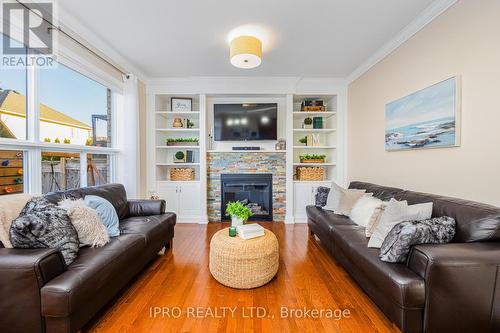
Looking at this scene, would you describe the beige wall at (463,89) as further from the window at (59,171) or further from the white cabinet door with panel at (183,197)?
the window at (59,171)

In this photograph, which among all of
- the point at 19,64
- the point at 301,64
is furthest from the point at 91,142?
the point at 301,64

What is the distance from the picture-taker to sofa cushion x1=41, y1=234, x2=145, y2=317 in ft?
4.08

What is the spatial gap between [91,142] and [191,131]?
1692 millimetres

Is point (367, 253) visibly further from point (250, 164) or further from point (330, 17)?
point (250, 164)

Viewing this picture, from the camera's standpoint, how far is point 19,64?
1.99 metres

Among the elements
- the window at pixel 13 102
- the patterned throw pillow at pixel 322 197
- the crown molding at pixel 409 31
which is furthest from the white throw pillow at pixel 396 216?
the window at pixel 13 102

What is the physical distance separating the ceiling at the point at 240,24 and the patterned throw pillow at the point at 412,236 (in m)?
1.98

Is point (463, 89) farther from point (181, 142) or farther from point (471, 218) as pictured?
point (181, 142)

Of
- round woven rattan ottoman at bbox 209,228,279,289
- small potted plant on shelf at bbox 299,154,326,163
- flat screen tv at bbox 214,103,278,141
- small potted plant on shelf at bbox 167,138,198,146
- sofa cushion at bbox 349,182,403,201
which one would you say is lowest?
round woven rattan ottoman at bbox 209,228,279,289

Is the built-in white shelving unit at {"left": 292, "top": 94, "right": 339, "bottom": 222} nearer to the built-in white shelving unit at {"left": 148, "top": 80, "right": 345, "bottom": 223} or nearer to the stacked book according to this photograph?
the built-in white shelving unit at {"left": 148, "top": 80, "right": 345, "bottom": 223}

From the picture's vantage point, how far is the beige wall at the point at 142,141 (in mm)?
3709

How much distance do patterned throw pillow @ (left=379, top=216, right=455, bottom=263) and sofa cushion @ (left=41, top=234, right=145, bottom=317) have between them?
195 cm

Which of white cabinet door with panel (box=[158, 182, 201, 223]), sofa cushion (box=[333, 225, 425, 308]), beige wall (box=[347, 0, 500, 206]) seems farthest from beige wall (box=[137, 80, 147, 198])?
beige wall (box=[347, 0, 500, 206])

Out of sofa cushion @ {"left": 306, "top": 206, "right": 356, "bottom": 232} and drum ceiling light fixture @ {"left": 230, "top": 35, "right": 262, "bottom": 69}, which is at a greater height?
drum ceiling light fixture @ {"left": 230, "top": 35, "right": 262, "bottom": 69}
